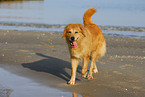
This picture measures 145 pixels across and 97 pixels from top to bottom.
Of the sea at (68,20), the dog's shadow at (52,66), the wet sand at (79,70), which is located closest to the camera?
the wet sand at (79,70)

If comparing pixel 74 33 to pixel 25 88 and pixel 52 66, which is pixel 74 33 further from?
pixel 52 66

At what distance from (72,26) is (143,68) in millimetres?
2985

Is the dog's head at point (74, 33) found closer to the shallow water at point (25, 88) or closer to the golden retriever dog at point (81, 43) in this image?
the golden retriever dog at point (81, 43)

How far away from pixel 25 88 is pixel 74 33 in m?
1.61

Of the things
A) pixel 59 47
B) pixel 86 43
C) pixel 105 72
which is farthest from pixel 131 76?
pixel 59 47

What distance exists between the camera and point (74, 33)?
6.38 m

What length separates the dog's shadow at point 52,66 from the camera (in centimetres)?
771

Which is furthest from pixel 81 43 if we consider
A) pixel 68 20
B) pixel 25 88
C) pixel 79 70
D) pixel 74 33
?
pixel 68 20

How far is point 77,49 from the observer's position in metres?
6.62

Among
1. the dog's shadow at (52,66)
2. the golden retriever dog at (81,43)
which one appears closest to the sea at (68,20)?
the golden retriever dog at (81,43)

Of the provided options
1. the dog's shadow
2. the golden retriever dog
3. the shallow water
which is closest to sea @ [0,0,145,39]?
the golden retriever dog

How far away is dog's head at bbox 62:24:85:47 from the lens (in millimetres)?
6344

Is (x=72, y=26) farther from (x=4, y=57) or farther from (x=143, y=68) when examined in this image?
(x=4, y=57)

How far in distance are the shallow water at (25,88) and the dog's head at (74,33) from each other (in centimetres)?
114
